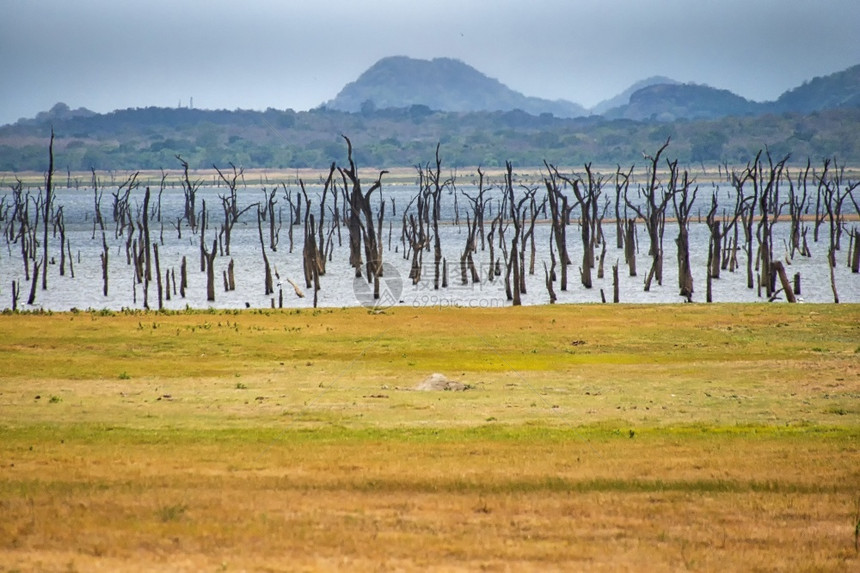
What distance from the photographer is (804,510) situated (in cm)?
1237

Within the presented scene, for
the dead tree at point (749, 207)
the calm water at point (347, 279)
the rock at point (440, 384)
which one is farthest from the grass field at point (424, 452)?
the dead tree at point (749, 207)

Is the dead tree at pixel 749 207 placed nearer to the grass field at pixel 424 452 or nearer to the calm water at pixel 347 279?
the calm water at pixel 347 279

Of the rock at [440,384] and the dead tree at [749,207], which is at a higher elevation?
the dead tree at [749,207]

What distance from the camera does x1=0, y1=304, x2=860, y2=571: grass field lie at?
35.7 ft

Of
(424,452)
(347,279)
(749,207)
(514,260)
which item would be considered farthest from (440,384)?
(749,207)

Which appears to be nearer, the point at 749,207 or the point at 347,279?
the point at 347,279

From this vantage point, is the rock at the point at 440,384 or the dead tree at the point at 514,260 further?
the dead tree at the point at 514,260

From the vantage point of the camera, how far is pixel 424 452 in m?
15.2

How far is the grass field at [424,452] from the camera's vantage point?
35.7 ft

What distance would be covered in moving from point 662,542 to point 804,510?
83.9 inches

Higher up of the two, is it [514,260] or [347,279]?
[514,260]

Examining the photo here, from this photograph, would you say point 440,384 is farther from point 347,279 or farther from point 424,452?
point 347,279

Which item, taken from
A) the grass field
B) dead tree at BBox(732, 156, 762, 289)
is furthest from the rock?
dead tree at BBox(732, 156, 762, 289)

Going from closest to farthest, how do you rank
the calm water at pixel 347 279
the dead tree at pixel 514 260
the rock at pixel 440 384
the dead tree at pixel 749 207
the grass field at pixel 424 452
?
1. the grass field at pixel 424 452
2. the rock at pixel 440 384
3. the dead tree at pixel 514 260
4. the calm water at pixel 347 279
5. the dead tree at pixel 749 207
